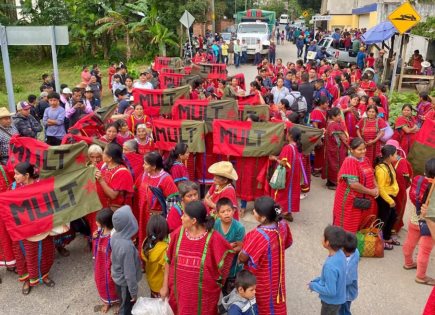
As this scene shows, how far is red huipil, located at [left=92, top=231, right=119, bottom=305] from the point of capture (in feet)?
15.4

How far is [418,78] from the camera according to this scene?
637 inches

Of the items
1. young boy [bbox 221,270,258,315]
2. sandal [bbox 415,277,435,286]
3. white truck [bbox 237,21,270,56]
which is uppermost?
white truck [bbox 237,21,270,56]

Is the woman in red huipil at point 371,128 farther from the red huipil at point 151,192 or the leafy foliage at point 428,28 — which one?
the leafy foliage at point 428,28

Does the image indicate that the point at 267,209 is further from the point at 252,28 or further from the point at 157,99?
the point at 252,28

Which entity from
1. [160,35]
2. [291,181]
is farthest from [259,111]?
[160,35]

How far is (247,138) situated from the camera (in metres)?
7.00

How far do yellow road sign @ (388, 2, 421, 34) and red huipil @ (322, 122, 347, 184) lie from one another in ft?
14.2

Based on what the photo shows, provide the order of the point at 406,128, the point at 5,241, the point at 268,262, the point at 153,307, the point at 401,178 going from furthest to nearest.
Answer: the point at 406,128 → the point at 401,178 → the point at 5,241 → the point at 153,307 → the point at 268,262

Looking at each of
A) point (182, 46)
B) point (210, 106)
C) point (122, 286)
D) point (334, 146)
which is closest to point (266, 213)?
point (122, 286)

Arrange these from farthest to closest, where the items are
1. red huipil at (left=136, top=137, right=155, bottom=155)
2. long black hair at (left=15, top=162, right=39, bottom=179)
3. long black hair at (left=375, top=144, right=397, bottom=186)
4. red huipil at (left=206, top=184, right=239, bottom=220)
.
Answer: red huipil at (left=136, top=137, right=155, bottom=155), long black hair at (left=375, top=144, right=397, bottom=186), long black hair at (left=15, top=162, right=39, bottom=179), red huipil at (left=206, top=184, right=239, bottom=220)

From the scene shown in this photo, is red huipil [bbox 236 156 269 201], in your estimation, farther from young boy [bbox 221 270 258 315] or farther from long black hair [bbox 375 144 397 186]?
young boy [bbox 221 270 258 315]

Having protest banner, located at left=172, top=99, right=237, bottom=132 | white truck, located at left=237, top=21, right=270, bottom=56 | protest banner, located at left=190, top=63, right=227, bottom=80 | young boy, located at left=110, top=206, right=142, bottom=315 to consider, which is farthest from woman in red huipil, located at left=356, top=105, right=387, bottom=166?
white truck, located at left=237, top=21, right=270, bottom=56

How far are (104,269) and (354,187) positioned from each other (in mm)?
3134

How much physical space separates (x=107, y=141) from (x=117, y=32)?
21537 millimetres
